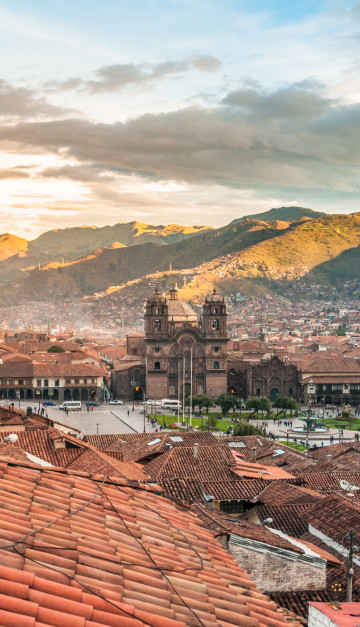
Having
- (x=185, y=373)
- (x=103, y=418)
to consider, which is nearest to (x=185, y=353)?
(x=185, y=373)

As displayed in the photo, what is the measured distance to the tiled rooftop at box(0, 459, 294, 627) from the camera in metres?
4.00

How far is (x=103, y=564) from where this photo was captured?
15.7 feet

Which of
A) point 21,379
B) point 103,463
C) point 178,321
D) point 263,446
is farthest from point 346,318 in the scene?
point 103,463

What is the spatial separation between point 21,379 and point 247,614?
6846 centimetres

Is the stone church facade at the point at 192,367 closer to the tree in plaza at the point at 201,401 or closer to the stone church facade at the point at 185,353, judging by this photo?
the stone church facade at the point at 185,353

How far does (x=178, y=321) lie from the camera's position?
80.8 meters

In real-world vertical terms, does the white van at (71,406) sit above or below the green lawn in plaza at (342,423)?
above

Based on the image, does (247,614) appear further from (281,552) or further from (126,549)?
(281,552)

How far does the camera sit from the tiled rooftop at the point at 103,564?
400 centimetres

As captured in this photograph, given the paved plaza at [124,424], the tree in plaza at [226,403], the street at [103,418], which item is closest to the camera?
the paved plaza at [124,424]

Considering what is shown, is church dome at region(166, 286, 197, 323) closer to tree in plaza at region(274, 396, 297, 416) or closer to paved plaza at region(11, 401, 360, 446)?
paved plaza at region(11, 401, 360, 446)

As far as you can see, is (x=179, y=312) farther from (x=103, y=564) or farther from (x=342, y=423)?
(x=103, y=564)

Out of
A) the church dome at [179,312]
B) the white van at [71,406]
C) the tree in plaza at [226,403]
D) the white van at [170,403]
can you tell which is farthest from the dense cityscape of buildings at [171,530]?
the church dome at [179,312]

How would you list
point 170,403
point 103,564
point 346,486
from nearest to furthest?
1. point 103,564
2. point 346,486
3. point 170,403
